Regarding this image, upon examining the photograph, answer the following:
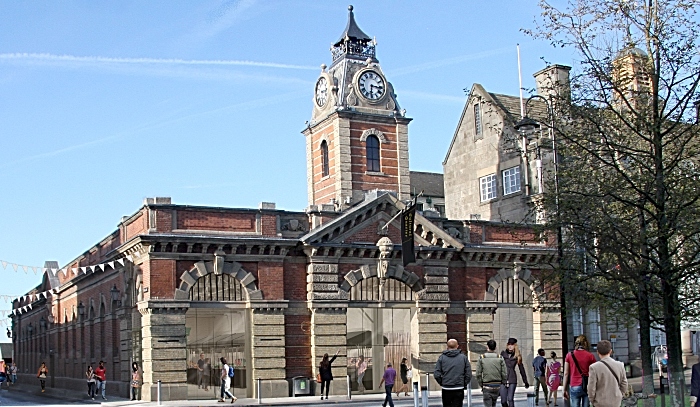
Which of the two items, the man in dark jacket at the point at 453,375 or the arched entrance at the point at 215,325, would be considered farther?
the arched entrance at the point at 215,325

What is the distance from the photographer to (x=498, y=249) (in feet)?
134

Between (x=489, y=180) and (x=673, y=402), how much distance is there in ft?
99.0

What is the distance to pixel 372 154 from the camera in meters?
43.4

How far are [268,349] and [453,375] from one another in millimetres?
19964

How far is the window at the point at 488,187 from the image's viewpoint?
4841 cm

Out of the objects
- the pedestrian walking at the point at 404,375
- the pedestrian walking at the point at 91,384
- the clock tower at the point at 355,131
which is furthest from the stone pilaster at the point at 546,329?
the pedestrian walking at the point at 91,384

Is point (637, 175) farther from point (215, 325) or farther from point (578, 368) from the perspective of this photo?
point (215, 325)

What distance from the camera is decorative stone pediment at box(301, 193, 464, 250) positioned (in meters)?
36.9

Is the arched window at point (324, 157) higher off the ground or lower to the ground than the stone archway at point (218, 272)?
higher

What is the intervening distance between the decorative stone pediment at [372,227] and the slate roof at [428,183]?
2318 cm

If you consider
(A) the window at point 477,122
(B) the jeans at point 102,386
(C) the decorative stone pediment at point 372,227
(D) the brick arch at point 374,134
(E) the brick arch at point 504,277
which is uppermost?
(A) the window at point 477,122

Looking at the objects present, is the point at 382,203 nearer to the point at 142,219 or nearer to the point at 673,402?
the point at 142,219

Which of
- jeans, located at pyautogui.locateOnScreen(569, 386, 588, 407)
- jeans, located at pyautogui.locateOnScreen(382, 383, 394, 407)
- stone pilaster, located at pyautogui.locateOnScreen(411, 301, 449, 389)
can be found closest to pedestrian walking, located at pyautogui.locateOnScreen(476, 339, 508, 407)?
jeans, located at pyautogui.locateOnScreen(569, 386, 588, 407)

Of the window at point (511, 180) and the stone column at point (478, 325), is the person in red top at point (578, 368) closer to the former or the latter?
the stone column at point (478, 325)
